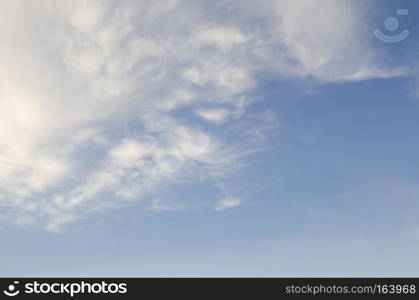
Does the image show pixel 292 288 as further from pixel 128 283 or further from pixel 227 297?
pixel 128 283

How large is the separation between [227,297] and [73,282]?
1112cm

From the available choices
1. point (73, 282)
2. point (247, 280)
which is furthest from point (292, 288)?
point (73, 282)

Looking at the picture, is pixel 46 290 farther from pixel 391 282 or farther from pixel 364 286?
pixel 391 282

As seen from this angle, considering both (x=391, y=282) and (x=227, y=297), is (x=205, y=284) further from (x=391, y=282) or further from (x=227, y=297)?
(x=391, y=282)

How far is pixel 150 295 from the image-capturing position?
28453mm

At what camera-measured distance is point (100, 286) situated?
28.9m

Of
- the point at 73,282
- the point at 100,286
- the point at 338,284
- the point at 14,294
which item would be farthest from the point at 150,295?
the point at 338,284

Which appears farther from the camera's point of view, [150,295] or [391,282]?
[391,282]

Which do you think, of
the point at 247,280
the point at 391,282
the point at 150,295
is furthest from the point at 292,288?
the point at 150,295

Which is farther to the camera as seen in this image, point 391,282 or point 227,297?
point 391,282

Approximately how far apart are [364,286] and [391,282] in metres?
2.20

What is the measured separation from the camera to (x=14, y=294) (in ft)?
94.7

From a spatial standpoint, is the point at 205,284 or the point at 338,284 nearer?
the point at 205,284

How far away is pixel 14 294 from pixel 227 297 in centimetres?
1529
